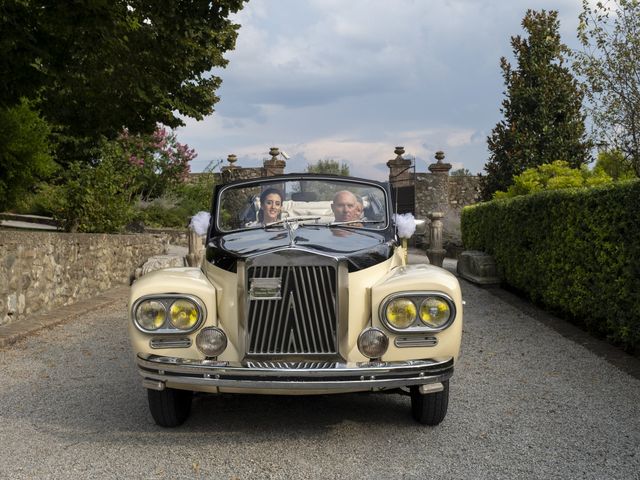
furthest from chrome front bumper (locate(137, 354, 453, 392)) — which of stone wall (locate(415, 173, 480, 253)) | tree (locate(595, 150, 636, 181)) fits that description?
stone wall (locate(415, 173, 480, 253))

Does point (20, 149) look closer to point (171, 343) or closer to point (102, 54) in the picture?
point (102, 54)

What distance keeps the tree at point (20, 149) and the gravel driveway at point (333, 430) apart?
6.54 metres

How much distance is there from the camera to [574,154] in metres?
19.7

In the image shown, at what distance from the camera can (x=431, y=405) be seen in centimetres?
409

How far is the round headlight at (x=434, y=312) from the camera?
3.85 meters

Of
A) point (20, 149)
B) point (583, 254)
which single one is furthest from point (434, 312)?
point (20, 149)

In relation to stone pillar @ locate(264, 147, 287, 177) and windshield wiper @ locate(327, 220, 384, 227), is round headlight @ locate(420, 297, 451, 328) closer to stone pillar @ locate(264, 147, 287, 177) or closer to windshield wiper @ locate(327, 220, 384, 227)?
windshield wiper @ locate(327, 220, 384, 227)

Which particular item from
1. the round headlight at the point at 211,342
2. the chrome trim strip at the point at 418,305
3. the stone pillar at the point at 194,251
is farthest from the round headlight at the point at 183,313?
the stone pillar at the point at 194,251

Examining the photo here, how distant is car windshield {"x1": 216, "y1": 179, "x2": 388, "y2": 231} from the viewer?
195 inches

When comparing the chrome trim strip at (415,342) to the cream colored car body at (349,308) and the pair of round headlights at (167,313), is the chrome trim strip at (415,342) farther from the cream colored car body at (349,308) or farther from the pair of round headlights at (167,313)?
the pair of round headlights at (167,313)

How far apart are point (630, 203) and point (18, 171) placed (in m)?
10.3

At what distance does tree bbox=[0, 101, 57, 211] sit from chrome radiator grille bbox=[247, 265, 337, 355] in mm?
9233

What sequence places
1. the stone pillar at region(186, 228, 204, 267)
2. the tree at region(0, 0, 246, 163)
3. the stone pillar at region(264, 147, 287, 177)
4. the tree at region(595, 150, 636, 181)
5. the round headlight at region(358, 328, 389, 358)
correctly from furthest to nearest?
1. the stone pillar at region(264, 147, 287, 177)
2. the tree at region(595, 150, 636, 181)
3. the stone pillar at region(186, 228, 204, 267)
4. the tree at region(0, 0, 246, 163)
5. the round headlight at region(358, 328, 389, 358)

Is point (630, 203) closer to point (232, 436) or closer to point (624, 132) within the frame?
point (232, 436)
